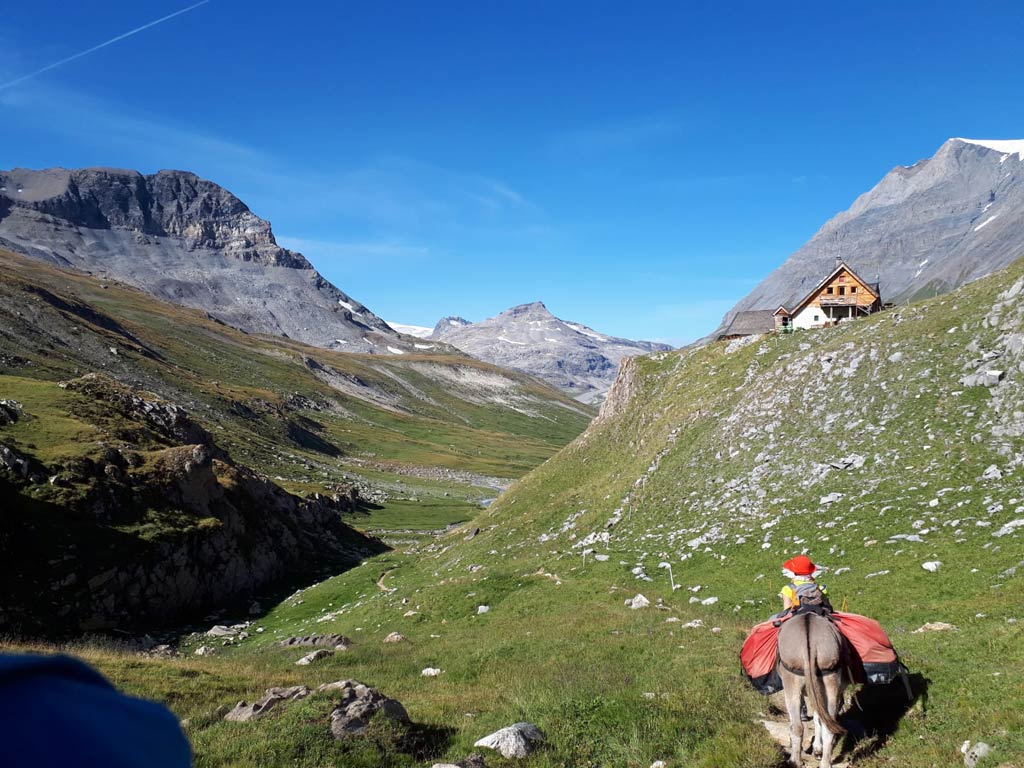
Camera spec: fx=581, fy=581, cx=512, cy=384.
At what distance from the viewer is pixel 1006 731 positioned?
9.97 m

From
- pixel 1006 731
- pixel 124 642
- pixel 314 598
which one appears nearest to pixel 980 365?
pixel 1006 731

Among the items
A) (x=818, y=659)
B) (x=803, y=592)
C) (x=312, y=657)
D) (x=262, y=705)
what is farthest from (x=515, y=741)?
(x=312, y=657)

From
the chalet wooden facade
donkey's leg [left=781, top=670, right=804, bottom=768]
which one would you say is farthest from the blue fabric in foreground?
the chalet wooden facade

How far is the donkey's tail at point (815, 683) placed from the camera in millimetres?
11312

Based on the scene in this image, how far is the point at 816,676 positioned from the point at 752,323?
71948 millimetres

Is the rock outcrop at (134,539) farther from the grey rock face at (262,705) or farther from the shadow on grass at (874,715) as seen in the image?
the shadow on grass at (874,715)

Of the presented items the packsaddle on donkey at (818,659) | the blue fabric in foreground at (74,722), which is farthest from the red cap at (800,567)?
the blue fabric in foreground at (74,722)

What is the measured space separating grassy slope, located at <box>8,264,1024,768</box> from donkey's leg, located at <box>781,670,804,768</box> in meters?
0.69

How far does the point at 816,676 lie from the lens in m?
11.6

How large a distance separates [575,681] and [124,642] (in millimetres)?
31152

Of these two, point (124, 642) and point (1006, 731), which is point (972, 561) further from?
point (124, 642)

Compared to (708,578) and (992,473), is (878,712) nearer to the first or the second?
(708,578)

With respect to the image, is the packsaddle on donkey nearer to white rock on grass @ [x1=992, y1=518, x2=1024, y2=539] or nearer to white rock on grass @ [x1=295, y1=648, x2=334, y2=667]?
white rock on grass @ [x1=992, y1=518, x2=1024, y2=539]

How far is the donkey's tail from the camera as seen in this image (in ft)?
37.1
